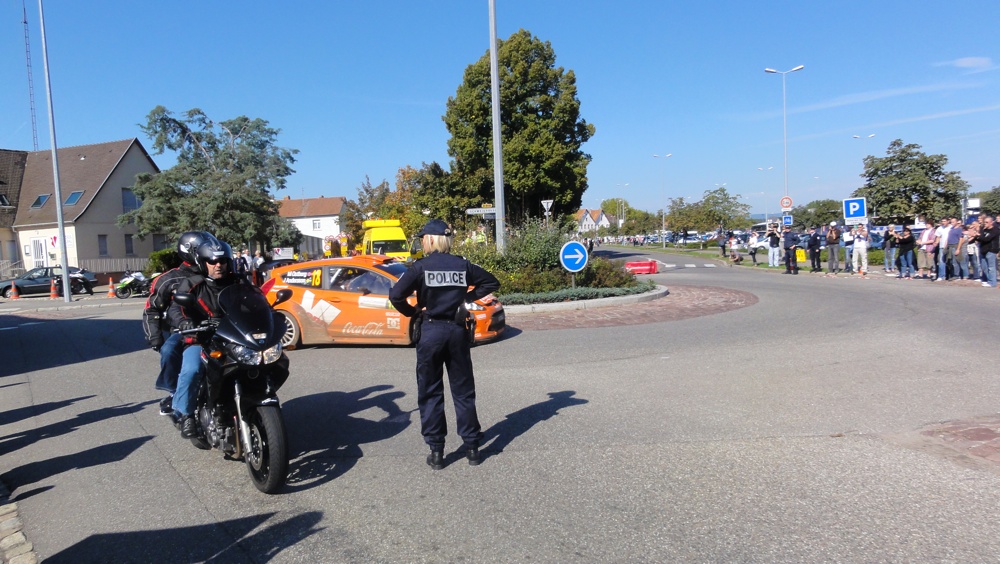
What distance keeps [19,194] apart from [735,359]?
166 ft

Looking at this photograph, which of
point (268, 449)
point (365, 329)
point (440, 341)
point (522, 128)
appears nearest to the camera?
point (268, 449)

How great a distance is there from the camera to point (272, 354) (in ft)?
15.2

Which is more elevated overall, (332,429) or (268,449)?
(268,449)

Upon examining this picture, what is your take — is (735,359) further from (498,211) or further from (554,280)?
(498,211)

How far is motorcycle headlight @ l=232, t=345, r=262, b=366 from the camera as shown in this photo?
455 centimetres

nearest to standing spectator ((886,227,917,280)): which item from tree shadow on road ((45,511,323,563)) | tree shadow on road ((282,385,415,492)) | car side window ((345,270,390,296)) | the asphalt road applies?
the asphalt road

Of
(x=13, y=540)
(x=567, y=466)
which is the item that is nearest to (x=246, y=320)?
(x=13, y=540)

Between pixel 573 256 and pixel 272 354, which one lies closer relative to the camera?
pixel 272 354

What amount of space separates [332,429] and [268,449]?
1.71 metres

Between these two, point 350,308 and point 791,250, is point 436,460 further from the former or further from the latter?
point 791,250

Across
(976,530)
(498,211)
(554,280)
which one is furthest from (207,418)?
(498,211)

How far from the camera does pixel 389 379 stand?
8.34 meters

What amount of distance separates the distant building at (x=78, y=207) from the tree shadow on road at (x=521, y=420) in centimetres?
4204

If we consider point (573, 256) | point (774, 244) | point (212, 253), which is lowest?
point (774, 244)
